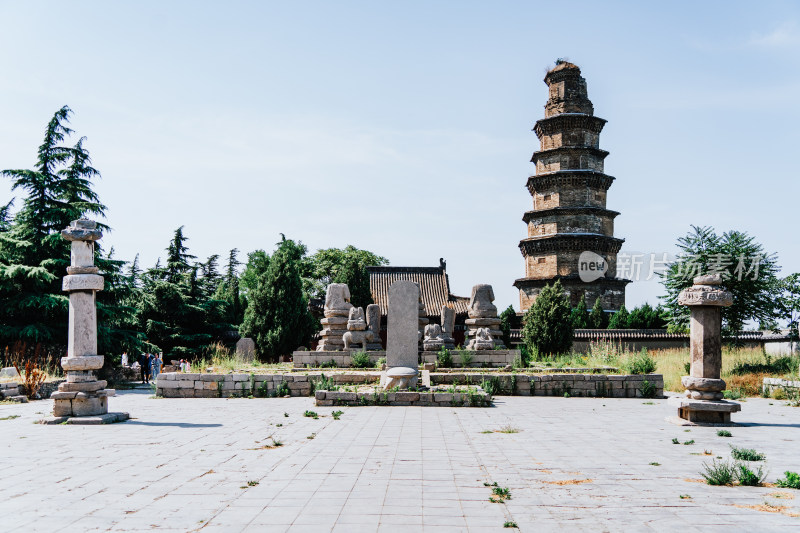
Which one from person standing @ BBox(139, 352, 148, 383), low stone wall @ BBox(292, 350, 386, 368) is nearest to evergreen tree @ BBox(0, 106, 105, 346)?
person standing @ BBox(139, 352, 148, 383)

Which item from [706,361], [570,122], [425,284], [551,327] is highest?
[570,122]

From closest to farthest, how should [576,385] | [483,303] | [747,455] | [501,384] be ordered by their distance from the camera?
[747,455], [576,385], [501,384], [483,303]

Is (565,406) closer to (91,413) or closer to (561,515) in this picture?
(561,515)

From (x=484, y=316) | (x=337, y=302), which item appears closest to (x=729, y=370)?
(x=484, y=316)

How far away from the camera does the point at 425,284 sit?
41.2m

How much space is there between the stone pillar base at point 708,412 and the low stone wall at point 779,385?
244 inches

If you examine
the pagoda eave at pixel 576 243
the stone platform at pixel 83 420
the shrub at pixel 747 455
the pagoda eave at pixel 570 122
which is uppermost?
the pagoda eave at pixel 570 122

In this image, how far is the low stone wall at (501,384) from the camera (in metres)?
15.0

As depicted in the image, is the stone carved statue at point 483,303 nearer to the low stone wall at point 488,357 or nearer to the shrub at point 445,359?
the low stone wall at point 488,357

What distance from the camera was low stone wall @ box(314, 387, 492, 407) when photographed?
1251cm

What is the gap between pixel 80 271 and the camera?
35.4 ft

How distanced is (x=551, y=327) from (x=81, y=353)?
62.8ft

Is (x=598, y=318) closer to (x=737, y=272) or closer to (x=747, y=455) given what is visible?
(x=737, y=272)

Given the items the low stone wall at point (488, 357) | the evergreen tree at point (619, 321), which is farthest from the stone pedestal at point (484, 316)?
the evergreen tree at point (619, 321)
